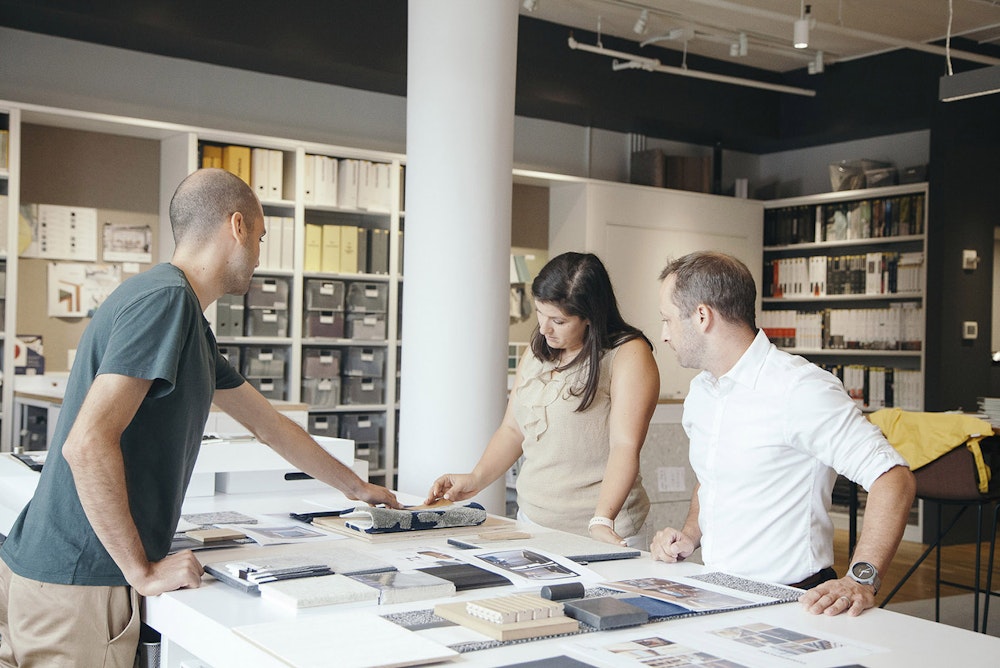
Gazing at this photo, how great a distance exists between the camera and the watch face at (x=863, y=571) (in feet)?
5.96

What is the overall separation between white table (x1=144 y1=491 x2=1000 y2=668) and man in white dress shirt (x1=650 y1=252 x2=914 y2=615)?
0.26 metres

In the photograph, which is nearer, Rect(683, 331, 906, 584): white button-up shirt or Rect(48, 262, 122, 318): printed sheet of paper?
Rect(683, 331, 906, 584): white button-up shirt

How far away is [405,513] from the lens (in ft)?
7.81

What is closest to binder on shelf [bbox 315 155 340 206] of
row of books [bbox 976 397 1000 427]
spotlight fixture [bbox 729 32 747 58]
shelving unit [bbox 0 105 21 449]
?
shelving unit [bbox 0 105 21 449]

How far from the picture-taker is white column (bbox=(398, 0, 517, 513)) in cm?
374

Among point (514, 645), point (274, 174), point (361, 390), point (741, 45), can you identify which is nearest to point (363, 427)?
point (361, 390)

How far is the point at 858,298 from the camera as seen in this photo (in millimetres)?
8086

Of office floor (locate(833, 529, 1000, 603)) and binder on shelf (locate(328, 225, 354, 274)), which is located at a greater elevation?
binder on shelf (locate(328, 225, 354, 274))

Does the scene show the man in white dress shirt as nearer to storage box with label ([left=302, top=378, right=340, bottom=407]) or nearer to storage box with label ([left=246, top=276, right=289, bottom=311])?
storage box with label ([left=246, top=276, right=289, bottom=311])

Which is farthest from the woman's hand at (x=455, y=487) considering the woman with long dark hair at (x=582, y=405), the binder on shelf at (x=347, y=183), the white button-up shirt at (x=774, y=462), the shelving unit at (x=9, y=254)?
the binder on shelf at (x=347, y=183)

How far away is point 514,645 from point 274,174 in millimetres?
5141

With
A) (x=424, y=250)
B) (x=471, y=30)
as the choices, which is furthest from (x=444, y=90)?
(x=424, y=250)

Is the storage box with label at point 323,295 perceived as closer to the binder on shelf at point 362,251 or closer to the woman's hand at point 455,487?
the binder on shelf at point 362,251

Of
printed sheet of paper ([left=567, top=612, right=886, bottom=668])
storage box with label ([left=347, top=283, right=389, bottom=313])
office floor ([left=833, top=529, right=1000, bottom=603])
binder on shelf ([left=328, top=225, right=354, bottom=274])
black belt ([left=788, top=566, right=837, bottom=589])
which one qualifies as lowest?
office floor ([left=833, top=529, right=1000, bottom=603])
